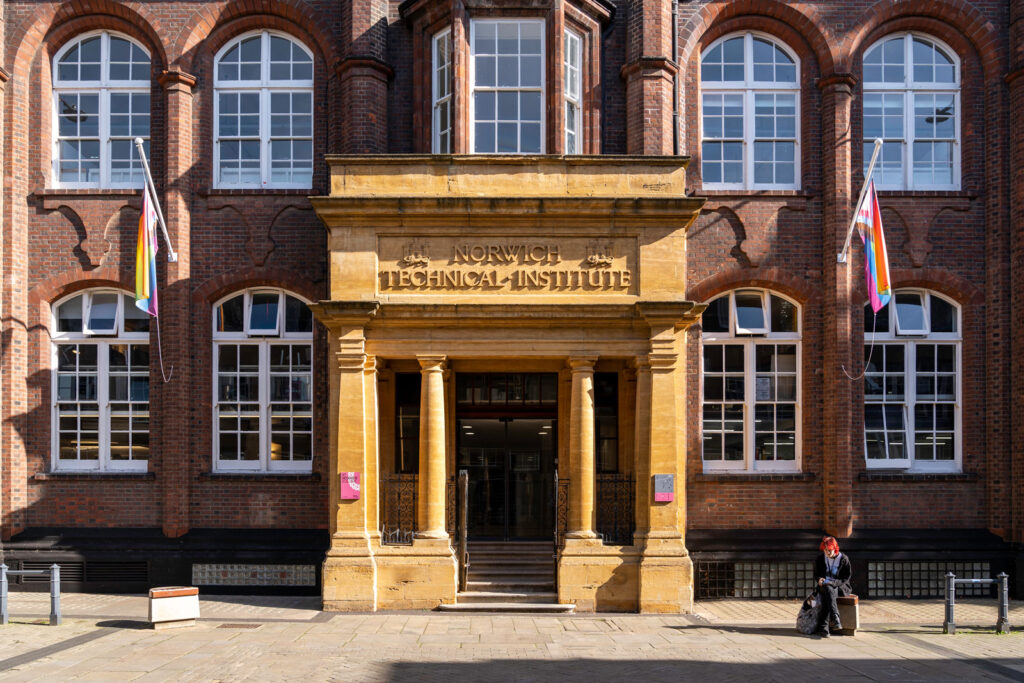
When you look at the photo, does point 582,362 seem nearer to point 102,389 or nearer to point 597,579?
point 597,579

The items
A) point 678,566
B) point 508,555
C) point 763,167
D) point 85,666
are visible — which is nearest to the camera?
point 85,666

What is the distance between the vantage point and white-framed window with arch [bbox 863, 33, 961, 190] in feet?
51.6

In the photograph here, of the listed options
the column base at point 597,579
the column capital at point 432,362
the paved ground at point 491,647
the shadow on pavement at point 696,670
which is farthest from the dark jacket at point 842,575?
the column capital at point 432,362

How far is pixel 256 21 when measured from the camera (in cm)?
1577

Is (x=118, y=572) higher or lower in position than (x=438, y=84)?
lower

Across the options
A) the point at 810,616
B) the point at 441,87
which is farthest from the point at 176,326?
the point at 810,616

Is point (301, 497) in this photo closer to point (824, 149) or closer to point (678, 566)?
point (678, 566)

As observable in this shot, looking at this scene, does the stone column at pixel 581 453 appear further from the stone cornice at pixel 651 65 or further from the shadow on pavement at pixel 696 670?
the stone cornice at pixel 651 65

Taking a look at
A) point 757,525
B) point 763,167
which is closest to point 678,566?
point 757,525

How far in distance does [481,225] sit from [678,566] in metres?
6.03

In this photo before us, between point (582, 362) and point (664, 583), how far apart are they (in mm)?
3538

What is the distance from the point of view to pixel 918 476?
49.4ft

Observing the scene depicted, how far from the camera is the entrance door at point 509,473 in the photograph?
15.6 m

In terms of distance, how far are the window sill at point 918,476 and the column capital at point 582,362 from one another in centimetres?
537
